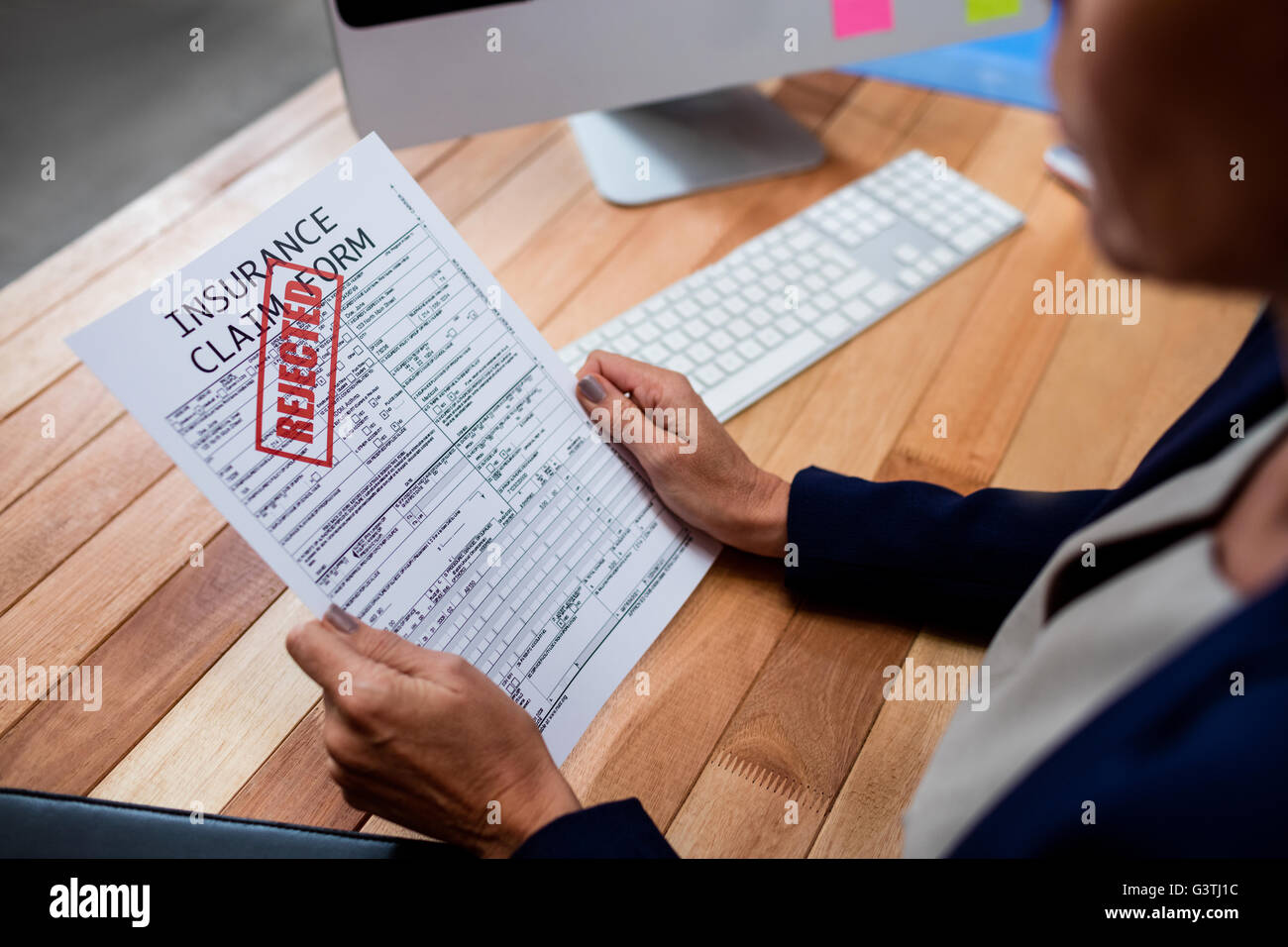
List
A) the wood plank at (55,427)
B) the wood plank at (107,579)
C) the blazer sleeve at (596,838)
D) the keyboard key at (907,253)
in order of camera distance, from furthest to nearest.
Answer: the keyboard key at (907,253) < the wood plank at (55,427) < the wood plank at (107,579) < the blazer sleeve at (596,838)

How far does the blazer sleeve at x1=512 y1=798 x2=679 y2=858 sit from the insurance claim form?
8 centimetres

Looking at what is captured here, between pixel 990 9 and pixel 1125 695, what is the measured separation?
2.97 feet

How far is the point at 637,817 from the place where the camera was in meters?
0.52

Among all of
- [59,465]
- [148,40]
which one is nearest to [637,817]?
[59,465]

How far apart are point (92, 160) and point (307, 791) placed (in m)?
1.64

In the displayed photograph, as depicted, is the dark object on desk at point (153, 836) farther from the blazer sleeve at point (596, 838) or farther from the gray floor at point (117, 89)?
the gray floor at point (117, 89)

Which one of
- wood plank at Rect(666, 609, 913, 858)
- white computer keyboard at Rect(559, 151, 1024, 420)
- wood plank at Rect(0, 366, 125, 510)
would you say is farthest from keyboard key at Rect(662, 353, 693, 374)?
wood plank at Rect(0, 366, 125, 510)

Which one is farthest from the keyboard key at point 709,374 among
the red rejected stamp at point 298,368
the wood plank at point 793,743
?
the red rejected stamp at point 298,368

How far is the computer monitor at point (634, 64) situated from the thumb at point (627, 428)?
38cm

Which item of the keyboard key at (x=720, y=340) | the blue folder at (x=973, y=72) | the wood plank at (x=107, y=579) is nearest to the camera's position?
the wood plank at (x=107, y=579)

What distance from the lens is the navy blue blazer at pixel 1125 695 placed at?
34 centimetres

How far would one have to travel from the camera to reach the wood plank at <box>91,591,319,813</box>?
1.85 feet

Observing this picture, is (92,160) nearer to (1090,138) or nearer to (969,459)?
(969,459)

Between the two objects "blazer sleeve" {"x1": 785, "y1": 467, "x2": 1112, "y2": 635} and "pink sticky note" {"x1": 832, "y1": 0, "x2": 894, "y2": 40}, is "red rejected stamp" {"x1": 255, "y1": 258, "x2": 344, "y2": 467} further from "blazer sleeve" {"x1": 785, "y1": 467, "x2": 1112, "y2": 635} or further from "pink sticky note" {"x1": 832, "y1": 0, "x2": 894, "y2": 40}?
"pink sticky note" {"x1": 832, "y1": 0, "x2": 894, "y2": 40}
